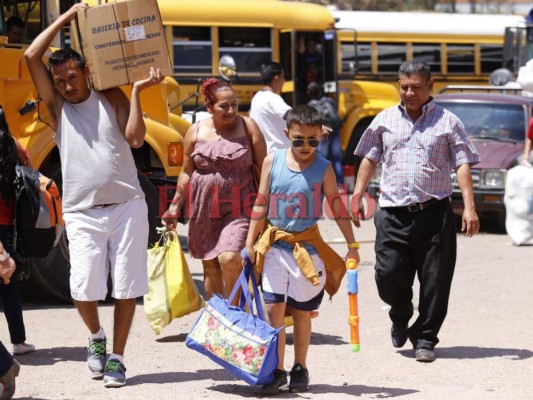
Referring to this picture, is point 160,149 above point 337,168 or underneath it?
above

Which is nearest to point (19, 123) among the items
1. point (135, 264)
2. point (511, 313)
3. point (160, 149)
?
point (160, 149)

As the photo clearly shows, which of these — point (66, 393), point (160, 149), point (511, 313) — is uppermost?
point (160, 149)

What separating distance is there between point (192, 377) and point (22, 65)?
3153 millimetres

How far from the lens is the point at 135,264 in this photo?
6.59m

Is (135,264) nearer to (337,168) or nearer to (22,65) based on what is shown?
(22,65)

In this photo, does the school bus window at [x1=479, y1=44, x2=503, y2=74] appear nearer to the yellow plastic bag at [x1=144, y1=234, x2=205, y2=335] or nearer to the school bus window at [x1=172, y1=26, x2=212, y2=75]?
the school bus window at [x1=172, y1=26, x2=212, y2=75]

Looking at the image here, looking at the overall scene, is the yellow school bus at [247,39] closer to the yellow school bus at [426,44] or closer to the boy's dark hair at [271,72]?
the yellow school bus at [426,44]

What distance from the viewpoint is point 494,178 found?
13859 mm

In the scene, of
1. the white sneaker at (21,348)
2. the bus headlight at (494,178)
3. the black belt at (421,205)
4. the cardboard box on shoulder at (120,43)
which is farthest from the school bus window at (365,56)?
the cardboard box on shoulder at (120,43)

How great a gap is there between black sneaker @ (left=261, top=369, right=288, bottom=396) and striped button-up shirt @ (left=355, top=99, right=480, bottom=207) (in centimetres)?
154

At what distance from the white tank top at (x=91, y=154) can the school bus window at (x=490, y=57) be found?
668 inches

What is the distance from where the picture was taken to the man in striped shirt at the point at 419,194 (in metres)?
7.31

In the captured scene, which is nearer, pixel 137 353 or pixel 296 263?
pixel 296 263

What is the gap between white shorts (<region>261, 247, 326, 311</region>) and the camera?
21.0ft
